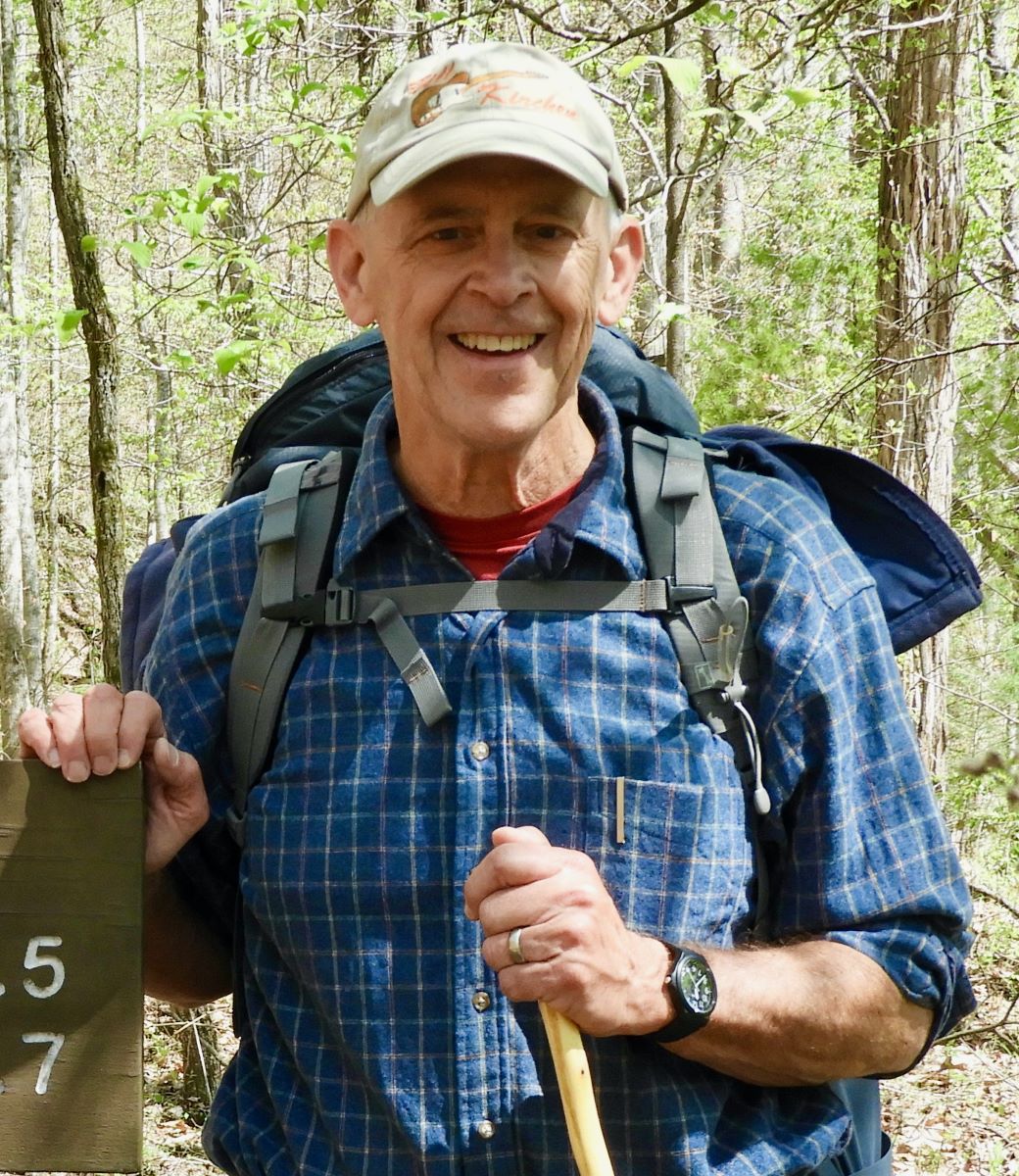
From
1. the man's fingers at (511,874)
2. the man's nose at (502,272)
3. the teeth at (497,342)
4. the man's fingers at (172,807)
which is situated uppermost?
the man's nose at (502,272)

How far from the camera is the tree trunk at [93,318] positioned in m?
6.16

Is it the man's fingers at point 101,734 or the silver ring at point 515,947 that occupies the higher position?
the man's fingers at point 101,734

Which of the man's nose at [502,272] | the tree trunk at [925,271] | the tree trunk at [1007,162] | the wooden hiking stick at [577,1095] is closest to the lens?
the wooden hiking stick at [577,1095]

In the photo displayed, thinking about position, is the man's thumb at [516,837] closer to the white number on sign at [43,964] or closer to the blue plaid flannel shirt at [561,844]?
the blue plaid flannel shirt at [561,844]

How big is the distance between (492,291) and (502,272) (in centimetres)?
3

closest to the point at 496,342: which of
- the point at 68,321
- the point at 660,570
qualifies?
the point at 660,570

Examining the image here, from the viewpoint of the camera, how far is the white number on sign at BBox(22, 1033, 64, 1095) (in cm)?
191

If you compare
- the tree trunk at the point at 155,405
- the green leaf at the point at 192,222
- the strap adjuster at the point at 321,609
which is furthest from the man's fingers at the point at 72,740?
the tree trunk at the point at 155,405

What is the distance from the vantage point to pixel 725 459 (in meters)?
2.19

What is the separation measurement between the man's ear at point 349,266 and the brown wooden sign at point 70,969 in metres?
0.86

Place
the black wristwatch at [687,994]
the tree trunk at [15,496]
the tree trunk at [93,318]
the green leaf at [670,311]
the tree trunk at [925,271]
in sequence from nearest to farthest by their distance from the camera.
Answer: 1. the black wristwatch at [687,994]
2. the green leaf at [670,311]
3. the tree trunk at [93,318]
4. the tree trunk at [925,271]
5. the tree trunk at [15,496]

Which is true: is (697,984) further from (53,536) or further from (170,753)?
(53,536)

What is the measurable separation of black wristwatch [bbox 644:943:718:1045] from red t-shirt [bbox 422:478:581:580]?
69 cm

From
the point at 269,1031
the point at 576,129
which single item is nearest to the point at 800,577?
the point at 576,129
